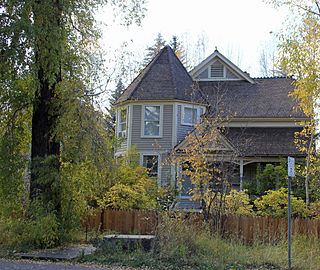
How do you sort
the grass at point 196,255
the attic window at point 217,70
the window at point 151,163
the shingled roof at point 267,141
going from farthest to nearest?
the attic window at point 217,70
the window at point 151,163
the shingled roof at point 267,141
the grass at point 196,255

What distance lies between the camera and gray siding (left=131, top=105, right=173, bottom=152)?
791 inches

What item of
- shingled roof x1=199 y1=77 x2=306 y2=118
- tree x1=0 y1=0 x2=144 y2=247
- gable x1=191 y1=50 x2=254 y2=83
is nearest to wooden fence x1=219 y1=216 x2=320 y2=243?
A: tree x1=0 y1=0 x2=144 y2=247

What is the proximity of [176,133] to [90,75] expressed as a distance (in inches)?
404

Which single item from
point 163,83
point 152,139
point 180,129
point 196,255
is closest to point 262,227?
point 196,255

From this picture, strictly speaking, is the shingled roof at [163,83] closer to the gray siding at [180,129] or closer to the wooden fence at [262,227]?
the gray siding at [180,129]

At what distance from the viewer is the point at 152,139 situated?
66.6 feet

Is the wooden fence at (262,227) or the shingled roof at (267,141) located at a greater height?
the shingled roof at (267,141)

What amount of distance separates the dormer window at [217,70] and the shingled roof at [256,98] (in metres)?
0.62

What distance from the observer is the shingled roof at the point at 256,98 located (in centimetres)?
2094

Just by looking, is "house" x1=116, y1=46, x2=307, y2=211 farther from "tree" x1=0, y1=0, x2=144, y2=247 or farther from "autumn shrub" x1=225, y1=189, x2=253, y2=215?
"tree" x1=0, y1=0, x2=144, y2=247

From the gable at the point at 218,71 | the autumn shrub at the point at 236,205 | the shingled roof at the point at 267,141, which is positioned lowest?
the autumn shrub at the point at 236,205

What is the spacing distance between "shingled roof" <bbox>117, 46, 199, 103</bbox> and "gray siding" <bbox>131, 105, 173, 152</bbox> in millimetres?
721

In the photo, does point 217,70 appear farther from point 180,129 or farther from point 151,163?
point 151,163

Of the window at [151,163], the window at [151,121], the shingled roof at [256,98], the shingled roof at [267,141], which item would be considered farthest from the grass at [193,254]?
the shingled roof at [256,98]
